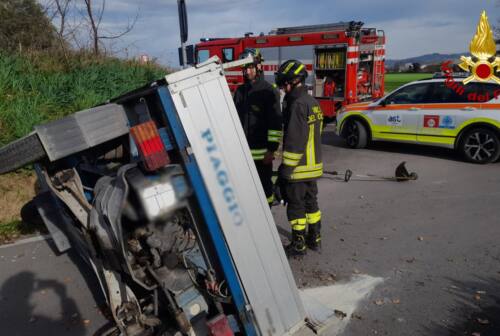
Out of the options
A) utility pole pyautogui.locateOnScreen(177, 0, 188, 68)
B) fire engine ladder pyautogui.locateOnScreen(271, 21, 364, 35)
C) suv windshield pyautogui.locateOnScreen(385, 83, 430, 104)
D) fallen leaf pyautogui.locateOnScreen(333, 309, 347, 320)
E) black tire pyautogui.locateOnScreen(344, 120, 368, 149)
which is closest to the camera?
fallen leaf pyautogui.locateOnScreen(333, 309, 347, 320)

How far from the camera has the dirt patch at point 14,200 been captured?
16.6ft

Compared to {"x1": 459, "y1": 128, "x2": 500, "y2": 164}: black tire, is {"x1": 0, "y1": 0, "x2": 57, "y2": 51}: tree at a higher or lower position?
higher

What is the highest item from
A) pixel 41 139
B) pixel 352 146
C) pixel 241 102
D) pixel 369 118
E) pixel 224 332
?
pixel 41 139

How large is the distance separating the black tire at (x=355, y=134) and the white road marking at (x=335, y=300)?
600 centimetres

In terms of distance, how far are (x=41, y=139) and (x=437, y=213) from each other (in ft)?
16.1

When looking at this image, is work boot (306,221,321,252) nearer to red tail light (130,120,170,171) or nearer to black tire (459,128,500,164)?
red tail light (130,120,170,171)

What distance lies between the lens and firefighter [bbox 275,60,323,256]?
3737mm

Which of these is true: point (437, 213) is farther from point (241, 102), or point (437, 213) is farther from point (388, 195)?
point (241, 102)

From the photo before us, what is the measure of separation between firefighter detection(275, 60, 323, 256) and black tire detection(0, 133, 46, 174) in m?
2.16

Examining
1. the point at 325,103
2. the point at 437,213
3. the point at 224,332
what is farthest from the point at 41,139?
the point at 325,103

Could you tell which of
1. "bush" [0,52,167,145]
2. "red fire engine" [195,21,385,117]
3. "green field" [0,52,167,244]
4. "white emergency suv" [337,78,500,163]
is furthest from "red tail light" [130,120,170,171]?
"red fire engine" [195,21,385,117]

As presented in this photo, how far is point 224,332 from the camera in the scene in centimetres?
250

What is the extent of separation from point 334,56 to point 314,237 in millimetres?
8598

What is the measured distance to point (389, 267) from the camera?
4.00 meters
